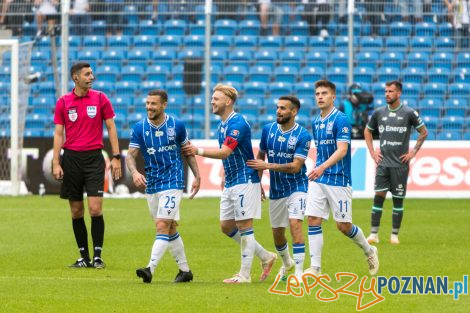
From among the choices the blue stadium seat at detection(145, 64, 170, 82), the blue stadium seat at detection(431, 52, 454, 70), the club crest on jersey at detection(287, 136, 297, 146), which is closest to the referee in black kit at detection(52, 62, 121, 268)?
the club crest on jersey at detection(287, 136, 297, 146)

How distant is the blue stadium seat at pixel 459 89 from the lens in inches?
981

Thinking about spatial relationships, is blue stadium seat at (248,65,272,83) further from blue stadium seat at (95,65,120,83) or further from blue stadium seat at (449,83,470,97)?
blue stadium seat at (449,83,470,97)

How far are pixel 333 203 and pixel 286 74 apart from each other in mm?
14585

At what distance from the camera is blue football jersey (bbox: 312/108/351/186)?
11602 millimetres

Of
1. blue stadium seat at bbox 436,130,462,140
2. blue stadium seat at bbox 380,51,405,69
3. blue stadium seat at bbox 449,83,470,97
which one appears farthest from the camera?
blue stadium seat at bbox 380,51,405,69

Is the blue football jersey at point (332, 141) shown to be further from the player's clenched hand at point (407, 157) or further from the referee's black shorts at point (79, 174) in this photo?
the player's clenched hand at point (407, 157)

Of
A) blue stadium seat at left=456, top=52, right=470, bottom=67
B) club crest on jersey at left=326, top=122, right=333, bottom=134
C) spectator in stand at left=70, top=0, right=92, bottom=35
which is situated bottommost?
club crest on jersey at left=326, top=122, right=333, bottom=134

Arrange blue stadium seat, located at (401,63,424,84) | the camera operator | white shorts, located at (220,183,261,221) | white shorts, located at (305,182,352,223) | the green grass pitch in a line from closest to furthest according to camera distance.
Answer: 1. the green grass pitch
2. white shorts, located at (220,183,261,221)
3. white shorts, located at (305,182,352,223)
4. the camera operator
5. blue stadium seat, located at (401,63,424,84)

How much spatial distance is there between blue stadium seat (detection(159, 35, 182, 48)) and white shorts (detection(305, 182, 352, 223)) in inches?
600

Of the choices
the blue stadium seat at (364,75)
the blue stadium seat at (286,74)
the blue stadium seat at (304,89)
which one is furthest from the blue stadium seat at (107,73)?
the blue stadium seat at (364,75)

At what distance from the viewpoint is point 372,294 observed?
10.1 meters

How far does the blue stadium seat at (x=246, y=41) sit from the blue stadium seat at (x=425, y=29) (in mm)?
3930

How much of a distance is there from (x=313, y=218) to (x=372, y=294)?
1.83 meters

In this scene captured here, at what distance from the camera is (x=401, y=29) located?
1003 inches
